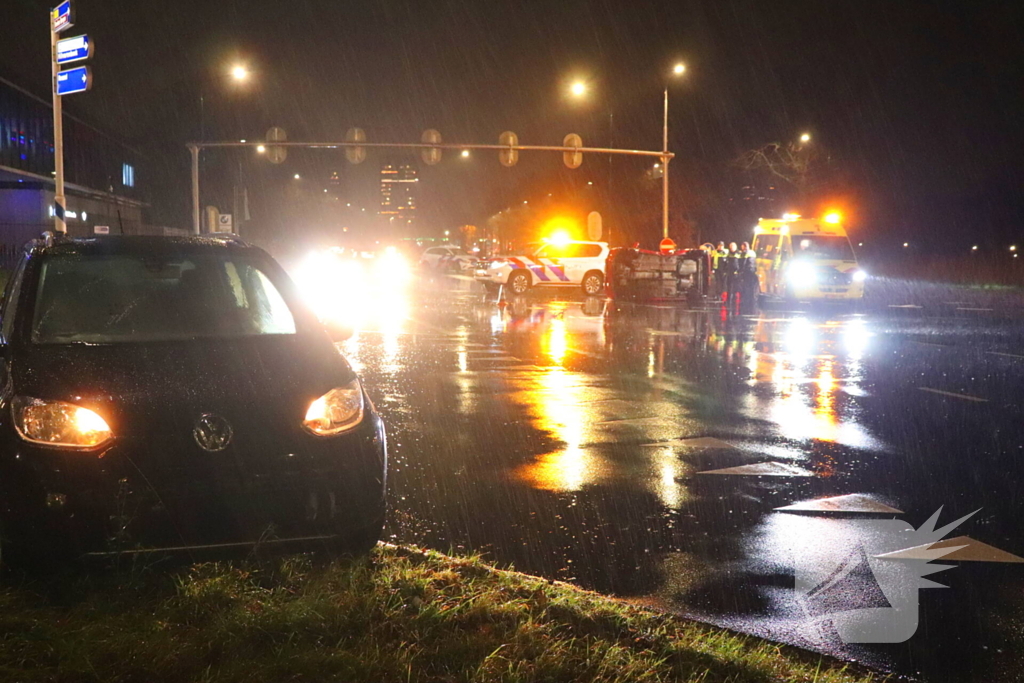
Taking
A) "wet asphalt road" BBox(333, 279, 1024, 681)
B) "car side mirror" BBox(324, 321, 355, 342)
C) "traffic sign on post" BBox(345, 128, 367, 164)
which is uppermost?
"traffic sign on post" BBox(345, 128, 367, 164)

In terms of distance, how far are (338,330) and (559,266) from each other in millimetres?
28341

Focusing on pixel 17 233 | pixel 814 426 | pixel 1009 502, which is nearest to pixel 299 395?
pixel 1009 502

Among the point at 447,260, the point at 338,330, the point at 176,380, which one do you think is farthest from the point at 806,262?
the point at 447,260

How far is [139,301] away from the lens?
5613 mm

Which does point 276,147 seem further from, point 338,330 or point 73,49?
point 338,330

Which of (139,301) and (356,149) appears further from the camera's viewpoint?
(356,149)

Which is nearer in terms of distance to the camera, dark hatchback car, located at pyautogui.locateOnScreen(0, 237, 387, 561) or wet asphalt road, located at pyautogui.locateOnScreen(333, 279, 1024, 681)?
dark hatchback car, located at pyautogui.locateOnScreen(0, 237, 387, 561)

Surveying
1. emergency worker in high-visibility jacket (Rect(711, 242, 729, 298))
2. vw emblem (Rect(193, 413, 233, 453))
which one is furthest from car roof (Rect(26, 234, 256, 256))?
emergency worker in high-visibility jacket (Rect(711, 242, 729, 298))

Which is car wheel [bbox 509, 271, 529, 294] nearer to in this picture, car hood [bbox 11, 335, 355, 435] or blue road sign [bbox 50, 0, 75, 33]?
blue road sign [bbox 50, 0, 75, 33]

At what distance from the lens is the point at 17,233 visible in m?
39.3

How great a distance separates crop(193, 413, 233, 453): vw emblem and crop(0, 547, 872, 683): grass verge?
61 centimetres

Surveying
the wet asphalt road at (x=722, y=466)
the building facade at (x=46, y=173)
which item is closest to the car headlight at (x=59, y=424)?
the wet asphalt road at (x=722, y=466)

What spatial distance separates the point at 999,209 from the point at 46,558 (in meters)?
52.5

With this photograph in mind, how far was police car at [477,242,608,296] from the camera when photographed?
114ft
